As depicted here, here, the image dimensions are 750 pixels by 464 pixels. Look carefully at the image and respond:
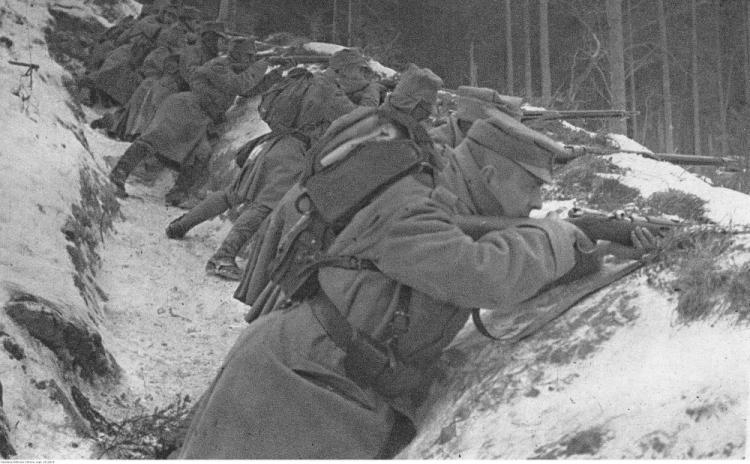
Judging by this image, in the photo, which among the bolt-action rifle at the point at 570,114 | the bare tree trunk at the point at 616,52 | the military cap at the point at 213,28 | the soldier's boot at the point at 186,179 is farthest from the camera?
the bare tree trunk at the point at 616,52

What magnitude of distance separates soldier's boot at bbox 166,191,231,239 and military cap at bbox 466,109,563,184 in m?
5.58

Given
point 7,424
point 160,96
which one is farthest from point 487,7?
point 7,424

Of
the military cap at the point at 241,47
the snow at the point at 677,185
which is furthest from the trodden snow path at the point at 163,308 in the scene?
the snow at the point at 677,185

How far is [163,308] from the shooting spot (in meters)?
7.24

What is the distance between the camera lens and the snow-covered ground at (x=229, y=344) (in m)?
2.79

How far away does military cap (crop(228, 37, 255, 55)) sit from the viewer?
36.6 feet

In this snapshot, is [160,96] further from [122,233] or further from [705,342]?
[705,342]

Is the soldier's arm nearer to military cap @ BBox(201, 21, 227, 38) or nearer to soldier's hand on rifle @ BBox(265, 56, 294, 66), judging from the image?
soldier's hand on rifle @ BBox(265, 56, 294, 66)

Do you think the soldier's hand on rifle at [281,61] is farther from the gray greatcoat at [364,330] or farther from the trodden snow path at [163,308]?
the gray greatcoat at [364,330]

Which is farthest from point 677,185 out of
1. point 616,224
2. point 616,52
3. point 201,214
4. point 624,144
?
point 616,52

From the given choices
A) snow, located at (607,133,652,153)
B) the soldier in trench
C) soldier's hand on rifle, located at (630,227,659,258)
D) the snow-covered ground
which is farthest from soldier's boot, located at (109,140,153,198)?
soldier's hand on rifle, located at (630,227,659,258)

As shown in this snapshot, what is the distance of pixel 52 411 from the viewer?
14.3ft

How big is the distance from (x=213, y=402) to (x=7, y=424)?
3.74 feet

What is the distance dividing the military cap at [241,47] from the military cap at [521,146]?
8097mm
